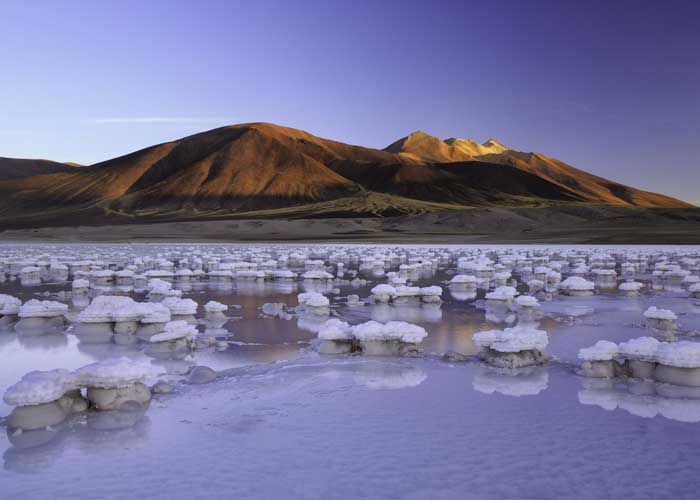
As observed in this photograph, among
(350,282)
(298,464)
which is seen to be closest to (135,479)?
(298,464)

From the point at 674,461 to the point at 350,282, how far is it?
11.1 metres

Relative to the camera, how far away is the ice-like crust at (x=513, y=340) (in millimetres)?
6207

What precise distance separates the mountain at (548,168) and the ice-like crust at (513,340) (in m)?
146

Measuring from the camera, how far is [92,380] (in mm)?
4855

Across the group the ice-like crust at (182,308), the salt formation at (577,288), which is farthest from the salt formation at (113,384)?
the salt formation at (577,288)

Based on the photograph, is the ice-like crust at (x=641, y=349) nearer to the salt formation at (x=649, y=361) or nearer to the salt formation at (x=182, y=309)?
the salt formation at (x=649, y=361)

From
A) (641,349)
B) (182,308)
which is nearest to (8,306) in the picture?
(182,308)

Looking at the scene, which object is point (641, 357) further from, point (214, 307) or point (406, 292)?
point (214, 307)

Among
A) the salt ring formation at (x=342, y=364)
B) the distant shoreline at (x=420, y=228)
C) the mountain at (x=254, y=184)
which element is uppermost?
the mountain at (x=254, y=184)

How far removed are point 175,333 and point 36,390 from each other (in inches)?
99.4

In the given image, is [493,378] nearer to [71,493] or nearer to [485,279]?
[71,493]

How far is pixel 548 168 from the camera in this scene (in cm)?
16575

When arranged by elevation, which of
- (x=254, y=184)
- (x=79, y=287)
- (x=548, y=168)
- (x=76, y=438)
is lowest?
(x=76, y=438)

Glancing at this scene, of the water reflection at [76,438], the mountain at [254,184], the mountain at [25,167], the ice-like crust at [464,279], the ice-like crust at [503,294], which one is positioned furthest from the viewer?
the mountain at [25,167]
